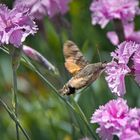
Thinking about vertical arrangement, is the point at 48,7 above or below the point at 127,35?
above

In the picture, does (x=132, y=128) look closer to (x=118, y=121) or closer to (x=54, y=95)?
(x=118, y=121)

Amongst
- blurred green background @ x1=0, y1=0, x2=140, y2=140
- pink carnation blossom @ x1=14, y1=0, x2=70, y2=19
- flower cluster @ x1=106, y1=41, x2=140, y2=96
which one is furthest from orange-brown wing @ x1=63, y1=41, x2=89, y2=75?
pink carnation blossom @ x1=14, y1=0, x2=70, y2=19

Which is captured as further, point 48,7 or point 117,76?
point 48,7

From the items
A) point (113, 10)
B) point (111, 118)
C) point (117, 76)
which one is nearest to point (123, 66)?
point (117, 76)

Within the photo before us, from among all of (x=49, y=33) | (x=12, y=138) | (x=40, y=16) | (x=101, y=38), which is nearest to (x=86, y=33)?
(x=101, y=38)

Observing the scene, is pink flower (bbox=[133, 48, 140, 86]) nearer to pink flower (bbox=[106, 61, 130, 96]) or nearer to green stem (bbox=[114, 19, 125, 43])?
pink flower (bbox=[106, 61, 130, 96])

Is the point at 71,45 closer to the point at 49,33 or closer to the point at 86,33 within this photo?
the point at 49,33

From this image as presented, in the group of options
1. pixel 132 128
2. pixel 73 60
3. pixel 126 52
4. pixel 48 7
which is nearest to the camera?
pixel 132 128

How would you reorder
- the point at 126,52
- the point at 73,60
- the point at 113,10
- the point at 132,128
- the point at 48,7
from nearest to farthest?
the point at 132,128 → the point at 126,52 → the point at 73,60 → the point at 113,10 → the point at 48,7
